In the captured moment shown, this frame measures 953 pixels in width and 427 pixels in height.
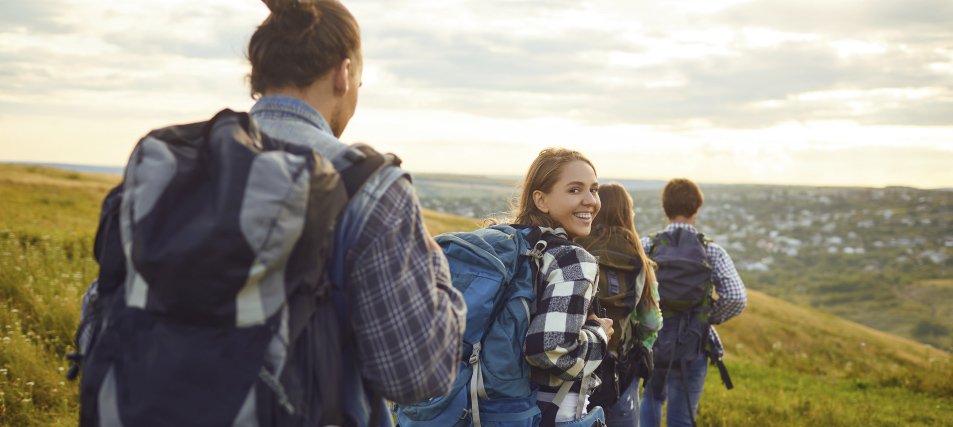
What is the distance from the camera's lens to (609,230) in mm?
5332

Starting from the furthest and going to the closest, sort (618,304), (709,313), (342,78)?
1. (709,313)
2. (618,304)
3. (342,78)

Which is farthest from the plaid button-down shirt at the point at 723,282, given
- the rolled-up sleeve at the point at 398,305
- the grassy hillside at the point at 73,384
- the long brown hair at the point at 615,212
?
the rolled-up sleeve at the point at 398,305

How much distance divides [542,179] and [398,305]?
8.62ft

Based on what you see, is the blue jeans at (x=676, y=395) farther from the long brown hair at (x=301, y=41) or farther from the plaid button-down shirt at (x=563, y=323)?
the long brown hair at (x=301, y=41)

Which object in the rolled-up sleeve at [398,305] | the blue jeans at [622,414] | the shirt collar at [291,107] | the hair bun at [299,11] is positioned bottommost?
the blue jeans at [622,414]

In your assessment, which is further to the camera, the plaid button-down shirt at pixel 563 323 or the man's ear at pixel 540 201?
the man's ear at pixel 540 201

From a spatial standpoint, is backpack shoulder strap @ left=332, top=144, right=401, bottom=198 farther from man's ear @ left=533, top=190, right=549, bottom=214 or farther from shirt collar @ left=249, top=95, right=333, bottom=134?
man's ear @ left=533, top=190, right=549, bottom=214

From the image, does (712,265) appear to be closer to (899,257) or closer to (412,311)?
(412,311)

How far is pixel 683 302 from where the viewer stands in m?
6.55

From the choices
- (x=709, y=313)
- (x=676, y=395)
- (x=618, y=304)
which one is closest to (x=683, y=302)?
(x=709, y=313)

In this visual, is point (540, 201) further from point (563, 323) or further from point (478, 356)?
point (478, 356)

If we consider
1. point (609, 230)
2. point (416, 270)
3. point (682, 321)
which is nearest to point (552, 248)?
point (609, 230)

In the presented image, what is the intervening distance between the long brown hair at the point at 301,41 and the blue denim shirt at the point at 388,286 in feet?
→ 0.37

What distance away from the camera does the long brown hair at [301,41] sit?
2.30m
